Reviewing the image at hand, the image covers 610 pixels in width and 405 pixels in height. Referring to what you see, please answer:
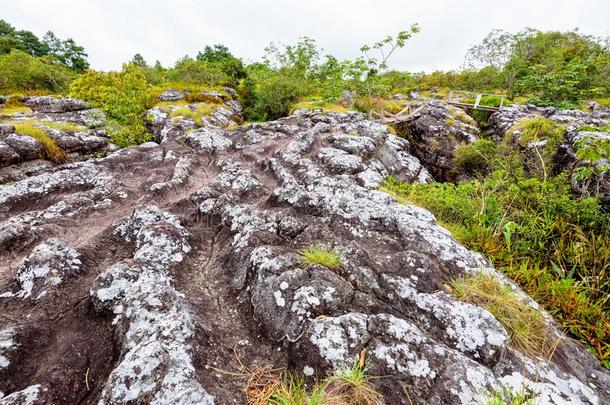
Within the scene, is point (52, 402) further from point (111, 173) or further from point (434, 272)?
point (111, 173)

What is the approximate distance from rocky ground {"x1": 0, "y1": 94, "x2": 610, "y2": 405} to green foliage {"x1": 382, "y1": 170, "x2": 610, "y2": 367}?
68cm

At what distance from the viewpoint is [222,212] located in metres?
6.39

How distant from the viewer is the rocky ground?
9.64 ft

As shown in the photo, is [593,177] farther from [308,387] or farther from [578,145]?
[308,387]

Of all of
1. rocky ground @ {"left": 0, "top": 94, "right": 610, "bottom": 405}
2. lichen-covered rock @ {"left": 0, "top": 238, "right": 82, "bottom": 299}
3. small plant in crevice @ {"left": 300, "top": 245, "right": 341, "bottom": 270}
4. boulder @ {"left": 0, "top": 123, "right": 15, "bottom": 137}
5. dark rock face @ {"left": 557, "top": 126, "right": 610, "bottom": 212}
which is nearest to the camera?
rocky ground @ {"left": 0, "top": 94, "right": 610, "bottom": 405}

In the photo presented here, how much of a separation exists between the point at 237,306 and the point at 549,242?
642 centimetres

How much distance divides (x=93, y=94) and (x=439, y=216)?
19.7 meters

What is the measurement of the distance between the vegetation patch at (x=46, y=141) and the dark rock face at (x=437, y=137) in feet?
67.4

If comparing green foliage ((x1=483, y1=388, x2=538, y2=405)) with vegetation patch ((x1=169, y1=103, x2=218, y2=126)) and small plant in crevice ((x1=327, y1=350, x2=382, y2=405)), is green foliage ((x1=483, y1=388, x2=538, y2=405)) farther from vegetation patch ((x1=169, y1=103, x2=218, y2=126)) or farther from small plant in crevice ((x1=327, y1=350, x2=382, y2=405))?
vegetation patch ((x1=169, y1=103, x2=218, y2=126))

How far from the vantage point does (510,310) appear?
3857 millimetres

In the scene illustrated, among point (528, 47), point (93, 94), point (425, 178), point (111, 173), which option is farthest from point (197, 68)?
point (528, 47)

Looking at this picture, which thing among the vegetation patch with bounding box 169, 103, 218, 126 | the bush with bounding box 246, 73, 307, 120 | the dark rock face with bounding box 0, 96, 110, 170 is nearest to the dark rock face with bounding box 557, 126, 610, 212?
the dark rock face with bounding box 0, 96, 110, 170

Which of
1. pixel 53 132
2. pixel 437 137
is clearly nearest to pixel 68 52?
pixel 53 132

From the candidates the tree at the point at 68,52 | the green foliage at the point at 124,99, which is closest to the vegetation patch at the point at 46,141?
the green foliage at the point at 124,99
